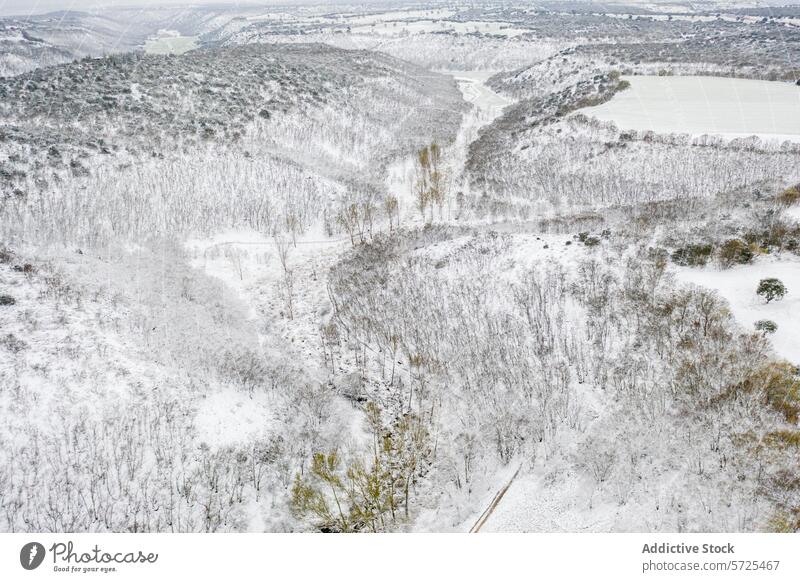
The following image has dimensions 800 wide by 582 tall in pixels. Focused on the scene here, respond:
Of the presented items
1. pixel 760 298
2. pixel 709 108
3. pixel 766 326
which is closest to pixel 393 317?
pixel 766 326

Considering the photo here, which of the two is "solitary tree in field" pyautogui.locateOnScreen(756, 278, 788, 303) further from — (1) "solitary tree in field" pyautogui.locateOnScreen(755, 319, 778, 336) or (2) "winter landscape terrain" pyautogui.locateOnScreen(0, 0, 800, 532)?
(1) "solitary tree in field" pyautogui.locateOnScreen(755, 319, 778, 336)

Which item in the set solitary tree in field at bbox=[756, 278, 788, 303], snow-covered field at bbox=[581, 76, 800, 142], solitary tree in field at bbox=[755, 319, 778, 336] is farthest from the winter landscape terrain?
snow-covered field at bbox=[581, 76, 800, 142]

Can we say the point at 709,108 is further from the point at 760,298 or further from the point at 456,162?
the point at 760,298

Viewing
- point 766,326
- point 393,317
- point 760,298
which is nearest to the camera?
point 766,326
